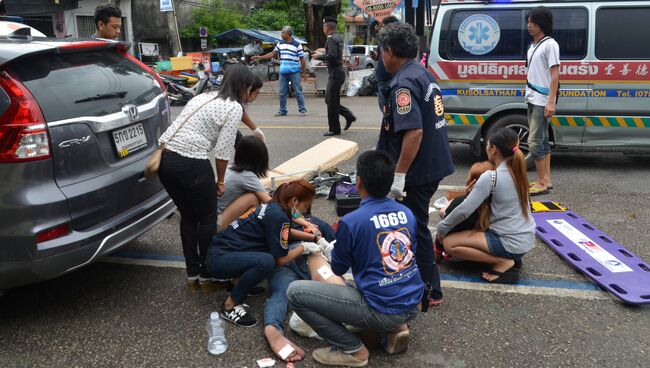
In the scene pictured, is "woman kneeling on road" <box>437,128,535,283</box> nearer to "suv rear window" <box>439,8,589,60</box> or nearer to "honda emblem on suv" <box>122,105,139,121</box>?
"honda emblem on suv" <box>122,105,139,121</box>

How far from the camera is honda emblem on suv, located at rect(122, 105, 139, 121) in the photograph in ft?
11.5

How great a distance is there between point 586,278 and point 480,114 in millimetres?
3034

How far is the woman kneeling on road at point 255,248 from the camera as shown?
3240 millimetres

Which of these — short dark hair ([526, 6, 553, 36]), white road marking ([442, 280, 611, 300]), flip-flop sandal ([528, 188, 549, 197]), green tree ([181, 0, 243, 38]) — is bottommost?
white road marking ([442, 280, 611, 300])

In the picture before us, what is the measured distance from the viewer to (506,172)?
3584mm

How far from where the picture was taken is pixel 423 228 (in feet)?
10.9

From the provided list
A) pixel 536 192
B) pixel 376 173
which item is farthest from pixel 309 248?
pixel 536 192

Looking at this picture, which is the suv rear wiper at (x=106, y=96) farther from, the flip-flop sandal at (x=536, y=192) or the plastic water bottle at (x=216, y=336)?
the flip-flop sandal at (x=536, y=192)

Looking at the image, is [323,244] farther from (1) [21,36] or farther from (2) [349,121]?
(2) [349,121]

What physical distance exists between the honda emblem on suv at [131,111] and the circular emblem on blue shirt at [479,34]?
13.6 ft

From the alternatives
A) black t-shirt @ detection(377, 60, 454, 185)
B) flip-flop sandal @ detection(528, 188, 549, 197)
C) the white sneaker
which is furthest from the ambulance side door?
the white sneaker

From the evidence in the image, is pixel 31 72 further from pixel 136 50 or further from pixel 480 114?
pixel 136 50

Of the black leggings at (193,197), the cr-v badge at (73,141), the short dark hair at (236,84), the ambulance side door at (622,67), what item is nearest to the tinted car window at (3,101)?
the cr-v badge at (73,141)

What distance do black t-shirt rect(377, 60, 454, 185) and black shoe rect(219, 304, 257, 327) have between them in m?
1.25
